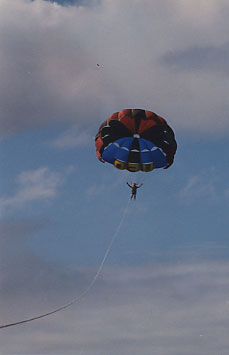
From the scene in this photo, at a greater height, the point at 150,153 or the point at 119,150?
the point at 119,150

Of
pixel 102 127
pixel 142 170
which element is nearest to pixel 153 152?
pixel 142 170

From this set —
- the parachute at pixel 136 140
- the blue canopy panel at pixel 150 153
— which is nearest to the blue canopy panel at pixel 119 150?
the parachute at pixel 136 140

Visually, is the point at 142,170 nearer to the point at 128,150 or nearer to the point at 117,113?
the point at 128,150

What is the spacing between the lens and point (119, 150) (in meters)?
43.8

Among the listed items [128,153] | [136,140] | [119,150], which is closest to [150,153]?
[136,140]

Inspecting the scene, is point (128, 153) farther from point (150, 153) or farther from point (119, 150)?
point (150, 153)

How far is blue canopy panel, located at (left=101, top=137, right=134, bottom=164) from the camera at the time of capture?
43.5 meters

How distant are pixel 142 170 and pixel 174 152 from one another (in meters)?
3.33

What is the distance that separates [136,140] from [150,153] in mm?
1697

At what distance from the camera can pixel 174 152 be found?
44.6 m

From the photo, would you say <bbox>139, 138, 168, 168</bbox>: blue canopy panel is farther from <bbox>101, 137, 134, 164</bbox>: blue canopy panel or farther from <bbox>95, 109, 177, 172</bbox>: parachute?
<bbox>101, 137, 134, 164</bbox>: blue canopy panel

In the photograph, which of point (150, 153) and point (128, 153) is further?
point (128, 153)

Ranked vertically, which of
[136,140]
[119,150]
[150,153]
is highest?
[136,140]

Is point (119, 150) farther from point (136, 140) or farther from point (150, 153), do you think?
point (150, 153)
